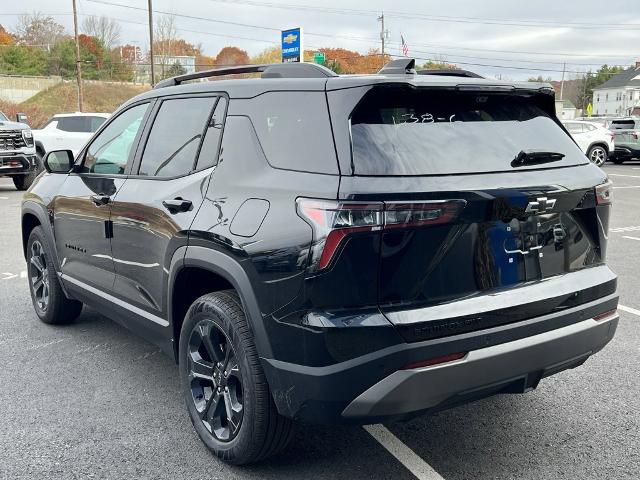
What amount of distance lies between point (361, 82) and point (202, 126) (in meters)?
1.06

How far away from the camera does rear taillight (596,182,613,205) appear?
10.1 feet

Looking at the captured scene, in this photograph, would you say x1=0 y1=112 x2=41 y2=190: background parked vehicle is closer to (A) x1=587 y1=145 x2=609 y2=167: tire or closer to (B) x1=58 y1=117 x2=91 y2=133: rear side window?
(B) x1=58 y1=117 x2=91 y2=133: rear side window

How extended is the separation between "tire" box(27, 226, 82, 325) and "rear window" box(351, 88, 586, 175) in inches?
126

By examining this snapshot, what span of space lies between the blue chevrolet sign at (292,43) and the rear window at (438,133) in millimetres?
33136

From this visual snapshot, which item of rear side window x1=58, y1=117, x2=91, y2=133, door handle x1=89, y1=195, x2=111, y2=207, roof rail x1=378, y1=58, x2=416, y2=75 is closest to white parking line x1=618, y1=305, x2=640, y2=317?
roof rail x1=378, y1=58, x2=416, y2=75

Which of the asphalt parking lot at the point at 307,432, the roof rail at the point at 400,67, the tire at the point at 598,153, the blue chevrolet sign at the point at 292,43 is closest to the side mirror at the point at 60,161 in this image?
the asphalt parking lot at the point at 307,432

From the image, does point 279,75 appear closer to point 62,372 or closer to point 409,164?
point 409,164

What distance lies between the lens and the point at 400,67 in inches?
112

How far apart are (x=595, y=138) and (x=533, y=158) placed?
72.7 ft

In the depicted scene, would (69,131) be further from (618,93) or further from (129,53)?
(618,93)

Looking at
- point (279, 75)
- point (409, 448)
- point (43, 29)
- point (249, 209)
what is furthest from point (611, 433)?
point (43, 29)

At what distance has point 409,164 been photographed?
8.39 ft

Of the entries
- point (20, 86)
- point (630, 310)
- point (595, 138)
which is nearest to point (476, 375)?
point (630, 310)

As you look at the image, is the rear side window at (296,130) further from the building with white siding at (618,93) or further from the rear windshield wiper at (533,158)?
the building with white siding at (618,93)
